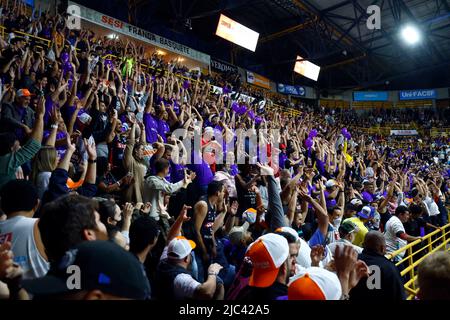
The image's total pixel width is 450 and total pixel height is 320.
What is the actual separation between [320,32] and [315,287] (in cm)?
1959

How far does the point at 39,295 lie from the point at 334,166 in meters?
9.03

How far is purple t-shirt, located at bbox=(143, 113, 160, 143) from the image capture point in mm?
6031

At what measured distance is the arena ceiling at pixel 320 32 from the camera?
16175 mm

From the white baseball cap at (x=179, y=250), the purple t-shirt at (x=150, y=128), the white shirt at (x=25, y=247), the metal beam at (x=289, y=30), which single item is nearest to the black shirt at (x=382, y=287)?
the white baseball cap at (x=179, y=250)

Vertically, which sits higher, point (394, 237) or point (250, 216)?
point (250, 216)

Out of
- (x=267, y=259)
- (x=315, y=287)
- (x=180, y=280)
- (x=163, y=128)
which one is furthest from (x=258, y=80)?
(x=315, y=287)

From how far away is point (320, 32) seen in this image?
1884 centimetres

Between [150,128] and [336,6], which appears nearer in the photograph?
[150,128]

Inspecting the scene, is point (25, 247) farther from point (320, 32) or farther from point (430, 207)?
point (320, 32)

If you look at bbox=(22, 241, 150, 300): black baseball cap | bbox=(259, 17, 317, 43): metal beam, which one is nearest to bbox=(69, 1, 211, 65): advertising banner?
bbox=(259, 17, 317, 43): metal beam

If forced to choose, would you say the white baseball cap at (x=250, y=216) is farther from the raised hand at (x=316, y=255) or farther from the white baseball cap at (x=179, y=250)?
the white baseball cap at (x=179, y=250)

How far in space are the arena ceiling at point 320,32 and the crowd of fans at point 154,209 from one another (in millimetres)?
8739

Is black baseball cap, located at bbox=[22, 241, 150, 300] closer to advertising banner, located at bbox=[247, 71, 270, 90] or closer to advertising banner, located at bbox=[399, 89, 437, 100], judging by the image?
advertising banner, located at bbox=[247, 71, 270, 90]

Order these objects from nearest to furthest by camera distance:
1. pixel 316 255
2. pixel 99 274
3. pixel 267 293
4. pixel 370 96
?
pixel 99 274 < pixel 267 293 < pixel 316 255 < pixel 370 96
